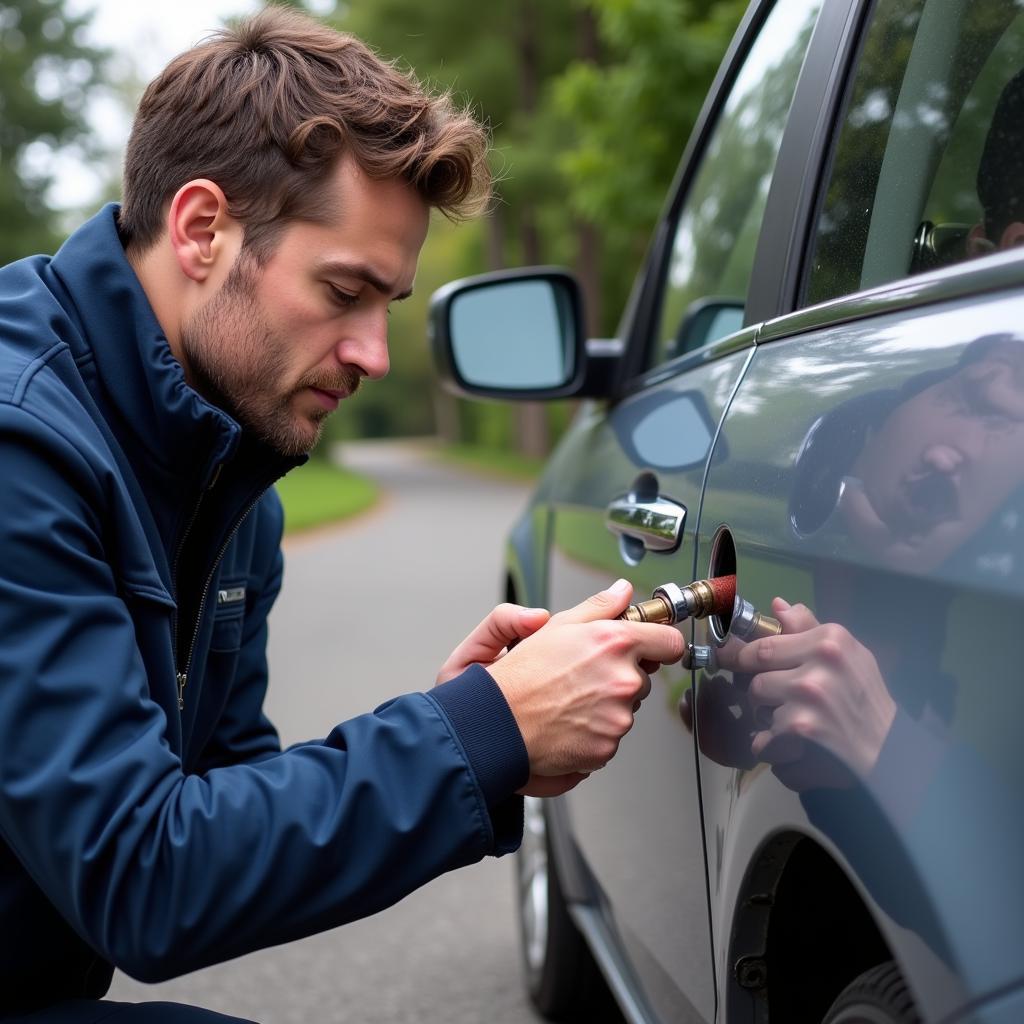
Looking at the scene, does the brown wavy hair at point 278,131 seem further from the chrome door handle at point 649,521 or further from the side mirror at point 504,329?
the side mirror at point 504,329

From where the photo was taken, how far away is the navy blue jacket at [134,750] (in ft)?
4.53

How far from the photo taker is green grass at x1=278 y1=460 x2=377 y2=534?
1727 centimetres

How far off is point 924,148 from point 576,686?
2.52 ft

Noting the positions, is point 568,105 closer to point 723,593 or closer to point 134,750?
point 723,593

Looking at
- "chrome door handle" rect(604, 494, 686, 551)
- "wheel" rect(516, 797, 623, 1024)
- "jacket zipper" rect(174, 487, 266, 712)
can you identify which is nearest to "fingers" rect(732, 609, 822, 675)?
"chrome door handle" rect(604, 494, 686, 551)

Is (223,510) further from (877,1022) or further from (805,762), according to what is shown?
(877,1022)

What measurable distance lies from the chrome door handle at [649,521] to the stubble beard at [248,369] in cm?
47

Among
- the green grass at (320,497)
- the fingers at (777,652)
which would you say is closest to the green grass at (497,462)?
the green grass at (320,497)

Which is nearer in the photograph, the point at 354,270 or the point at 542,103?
the point at 354,270

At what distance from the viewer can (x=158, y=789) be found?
141cm

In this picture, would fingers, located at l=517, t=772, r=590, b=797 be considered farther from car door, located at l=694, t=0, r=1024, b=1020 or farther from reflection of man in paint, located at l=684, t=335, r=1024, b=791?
reflection of man in paint, located at l=684, t=335, r=1024, b=791

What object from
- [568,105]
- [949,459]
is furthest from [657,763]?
[568,105]

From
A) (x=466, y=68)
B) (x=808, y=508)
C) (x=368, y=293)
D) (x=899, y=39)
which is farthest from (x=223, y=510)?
(x=466, y=68)

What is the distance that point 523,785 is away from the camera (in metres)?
1.55
